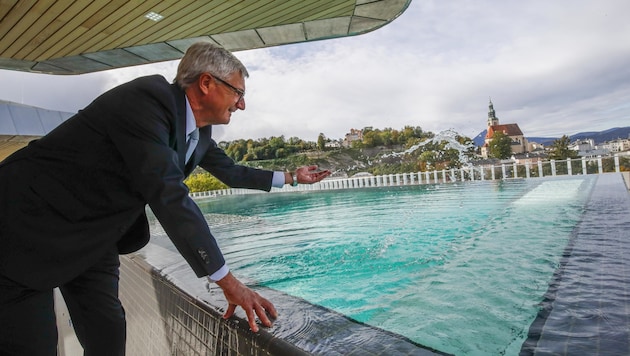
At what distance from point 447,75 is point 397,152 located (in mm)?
18601

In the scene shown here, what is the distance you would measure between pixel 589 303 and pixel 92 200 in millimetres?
1577

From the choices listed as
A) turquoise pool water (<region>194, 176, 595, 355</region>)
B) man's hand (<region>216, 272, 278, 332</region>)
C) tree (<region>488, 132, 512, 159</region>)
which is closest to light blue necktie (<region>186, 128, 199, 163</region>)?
man's hand (<region>216, 272, 278, 332</region>)

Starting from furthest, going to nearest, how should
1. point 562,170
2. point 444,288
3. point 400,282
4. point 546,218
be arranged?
point 562,170 → point 546,218 → point 400,282 → point 444,288

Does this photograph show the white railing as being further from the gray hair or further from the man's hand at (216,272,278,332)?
the man's hand at (216,272,278,332)

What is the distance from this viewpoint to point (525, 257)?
212 cm

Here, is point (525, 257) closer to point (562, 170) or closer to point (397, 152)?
point (562, 170)

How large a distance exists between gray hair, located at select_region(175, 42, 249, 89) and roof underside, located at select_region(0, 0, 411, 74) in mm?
3220

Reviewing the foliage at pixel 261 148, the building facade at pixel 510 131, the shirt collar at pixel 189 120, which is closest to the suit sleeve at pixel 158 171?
the shirt collar at pixel 189 120

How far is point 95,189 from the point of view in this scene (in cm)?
97

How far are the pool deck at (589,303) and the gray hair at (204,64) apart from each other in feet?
3.78

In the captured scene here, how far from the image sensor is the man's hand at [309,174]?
1.77m

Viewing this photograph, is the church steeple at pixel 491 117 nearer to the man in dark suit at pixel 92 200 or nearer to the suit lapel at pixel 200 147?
the suit lapel at pixel 200 147

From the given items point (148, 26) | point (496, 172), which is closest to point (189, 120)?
point (148, 26)

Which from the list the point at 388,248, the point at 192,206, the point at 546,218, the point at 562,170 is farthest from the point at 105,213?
the point at 562,170
